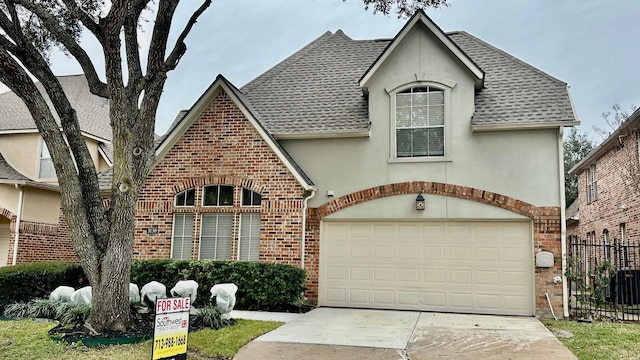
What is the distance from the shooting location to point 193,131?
12883 mm

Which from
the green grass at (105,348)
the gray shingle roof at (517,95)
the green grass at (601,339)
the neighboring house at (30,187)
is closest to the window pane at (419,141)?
the gray shingle roof at (517,95)

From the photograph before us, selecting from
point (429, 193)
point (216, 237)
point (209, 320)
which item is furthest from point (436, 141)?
point (209, 320)

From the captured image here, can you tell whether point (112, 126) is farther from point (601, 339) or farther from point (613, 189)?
point (613, 189)

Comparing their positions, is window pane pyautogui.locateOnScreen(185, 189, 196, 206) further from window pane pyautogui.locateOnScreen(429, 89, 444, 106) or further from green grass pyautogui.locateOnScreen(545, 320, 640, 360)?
green grass pyautogui.locateOnScreen(545, 320, 640, 360)

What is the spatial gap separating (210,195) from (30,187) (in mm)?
8608

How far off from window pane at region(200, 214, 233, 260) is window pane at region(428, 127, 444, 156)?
5.14 m

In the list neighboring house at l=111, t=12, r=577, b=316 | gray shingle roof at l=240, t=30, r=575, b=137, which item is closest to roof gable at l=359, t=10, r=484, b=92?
neighboring house at l=111, t=12, r=577, b=316

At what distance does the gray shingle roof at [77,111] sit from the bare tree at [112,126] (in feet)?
36.2

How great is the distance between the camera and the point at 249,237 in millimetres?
12281

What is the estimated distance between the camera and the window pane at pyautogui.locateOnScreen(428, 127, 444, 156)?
11.9 meters

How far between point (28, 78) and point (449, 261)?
29.9ft

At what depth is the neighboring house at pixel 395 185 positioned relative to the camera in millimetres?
11273

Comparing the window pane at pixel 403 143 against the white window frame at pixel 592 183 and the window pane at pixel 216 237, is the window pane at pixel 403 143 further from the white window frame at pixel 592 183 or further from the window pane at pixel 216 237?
the white window frame at pixel 592 183

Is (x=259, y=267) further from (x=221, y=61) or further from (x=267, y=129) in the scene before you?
(x=221, y=61)
